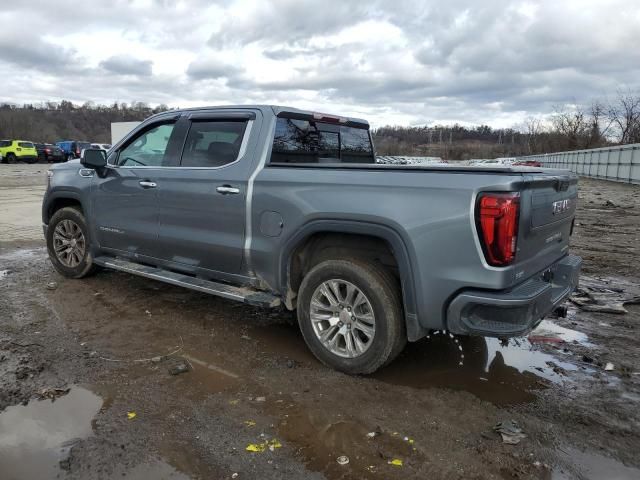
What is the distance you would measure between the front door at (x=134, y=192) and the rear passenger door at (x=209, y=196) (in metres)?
0.17

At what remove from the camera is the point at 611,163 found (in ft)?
101

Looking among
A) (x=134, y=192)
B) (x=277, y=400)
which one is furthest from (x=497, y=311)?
(x=134, y=192)

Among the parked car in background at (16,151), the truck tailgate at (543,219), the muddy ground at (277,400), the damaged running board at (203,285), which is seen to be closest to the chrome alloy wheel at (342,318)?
the muddy ground at (277,400)

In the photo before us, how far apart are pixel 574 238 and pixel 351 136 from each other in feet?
21.9

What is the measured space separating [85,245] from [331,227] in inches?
138

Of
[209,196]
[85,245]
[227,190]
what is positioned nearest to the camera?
[227,190]

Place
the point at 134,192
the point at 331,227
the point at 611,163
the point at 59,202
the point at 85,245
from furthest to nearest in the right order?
the point at 611,163, the point at 59,202, the point at 85,245, the point at 134,192, the point at 331,227

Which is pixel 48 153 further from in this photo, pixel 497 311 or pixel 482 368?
A: pixel 497 311

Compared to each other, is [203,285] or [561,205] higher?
[561,205]

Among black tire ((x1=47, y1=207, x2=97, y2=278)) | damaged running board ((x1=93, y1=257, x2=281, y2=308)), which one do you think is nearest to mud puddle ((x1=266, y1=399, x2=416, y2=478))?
damaged running board ((x1=93, y1=257, x2=281, y2=308))

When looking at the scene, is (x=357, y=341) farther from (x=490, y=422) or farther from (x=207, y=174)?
(x=207, y=174)

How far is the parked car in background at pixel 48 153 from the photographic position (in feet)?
138

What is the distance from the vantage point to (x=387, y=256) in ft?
12.1

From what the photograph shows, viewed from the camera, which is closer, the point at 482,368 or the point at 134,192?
the point at 482,368
